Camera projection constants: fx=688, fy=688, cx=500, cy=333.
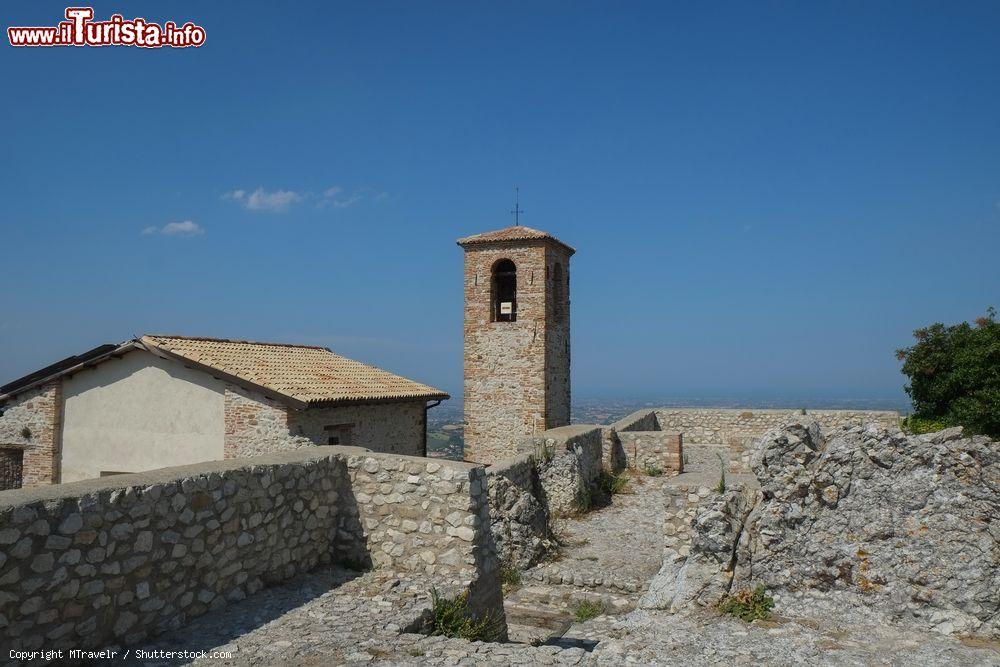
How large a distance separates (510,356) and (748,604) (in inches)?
641

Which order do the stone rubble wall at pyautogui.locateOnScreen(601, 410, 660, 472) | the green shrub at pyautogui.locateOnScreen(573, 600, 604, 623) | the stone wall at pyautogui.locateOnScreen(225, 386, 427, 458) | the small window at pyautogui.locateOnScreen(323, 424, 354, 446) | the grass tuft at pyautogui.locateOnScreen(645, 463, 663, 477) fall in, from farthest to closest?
the grass tuft at pyautogui.locateOnScreen(645, 463, 663, 477) → the stone rubble wall at pyautogui.locateOnScreen(601, 410, 660, 472) → the small window at pyautogui.locateOnScreen(323, 424, 354, 446) → the stone wall at pyautogui.locateOnScreen(225, 386, 427, 458) → the green shrub at pyautogui.locateOnScreen(573, 600, 604, 623)

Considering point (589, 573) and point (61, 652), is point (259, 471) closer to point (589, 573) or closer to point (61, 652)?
point (61, 652)

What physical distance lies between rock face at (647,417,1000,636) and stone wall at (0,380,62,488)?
14.7 m

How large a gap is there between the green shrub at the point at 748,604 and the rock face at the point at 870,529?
0.10 metres

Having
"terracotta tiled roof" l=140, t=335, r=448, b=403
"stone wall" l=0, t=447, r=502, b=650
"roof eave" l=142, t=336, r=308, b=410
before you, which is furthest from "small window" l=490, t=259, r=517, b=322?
"stone wall" l=0, t=447, r=502, b=650

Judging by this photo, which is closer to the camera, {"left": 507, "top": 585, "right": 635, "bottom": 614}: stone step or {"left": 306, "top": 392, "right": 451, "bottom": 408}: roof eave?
A: {"left": 507, "top": 585, "right": 635, "bottom": 614}: stone step

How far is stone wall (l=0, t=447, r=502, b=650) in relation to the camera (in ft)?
15.4

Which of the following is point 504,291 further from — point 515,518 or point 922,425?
point 922,425

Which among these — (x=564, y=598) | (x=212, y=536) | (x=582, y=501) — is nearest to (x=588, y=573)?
(x=564, y=598)

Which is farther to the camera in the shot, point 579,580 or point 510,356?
point 510,356

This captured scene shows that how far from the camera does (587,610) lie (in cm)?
923

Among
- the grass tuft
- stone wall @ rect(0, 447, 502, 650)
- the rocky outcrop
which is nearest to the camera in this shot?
stone wall @ rect(0, 447, 502, 650)

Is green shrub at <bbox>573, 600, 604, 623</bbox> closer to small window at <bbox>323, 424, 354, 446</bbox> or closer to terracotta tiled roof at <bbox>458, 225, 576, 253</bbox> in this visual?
small window at <bbox>323, 424, 354, 446</bbox>

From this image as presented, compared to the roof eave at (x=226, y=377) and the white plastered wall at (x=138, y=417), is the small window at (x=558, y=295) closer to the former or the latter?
the roof eave at (x=226, y=377)
